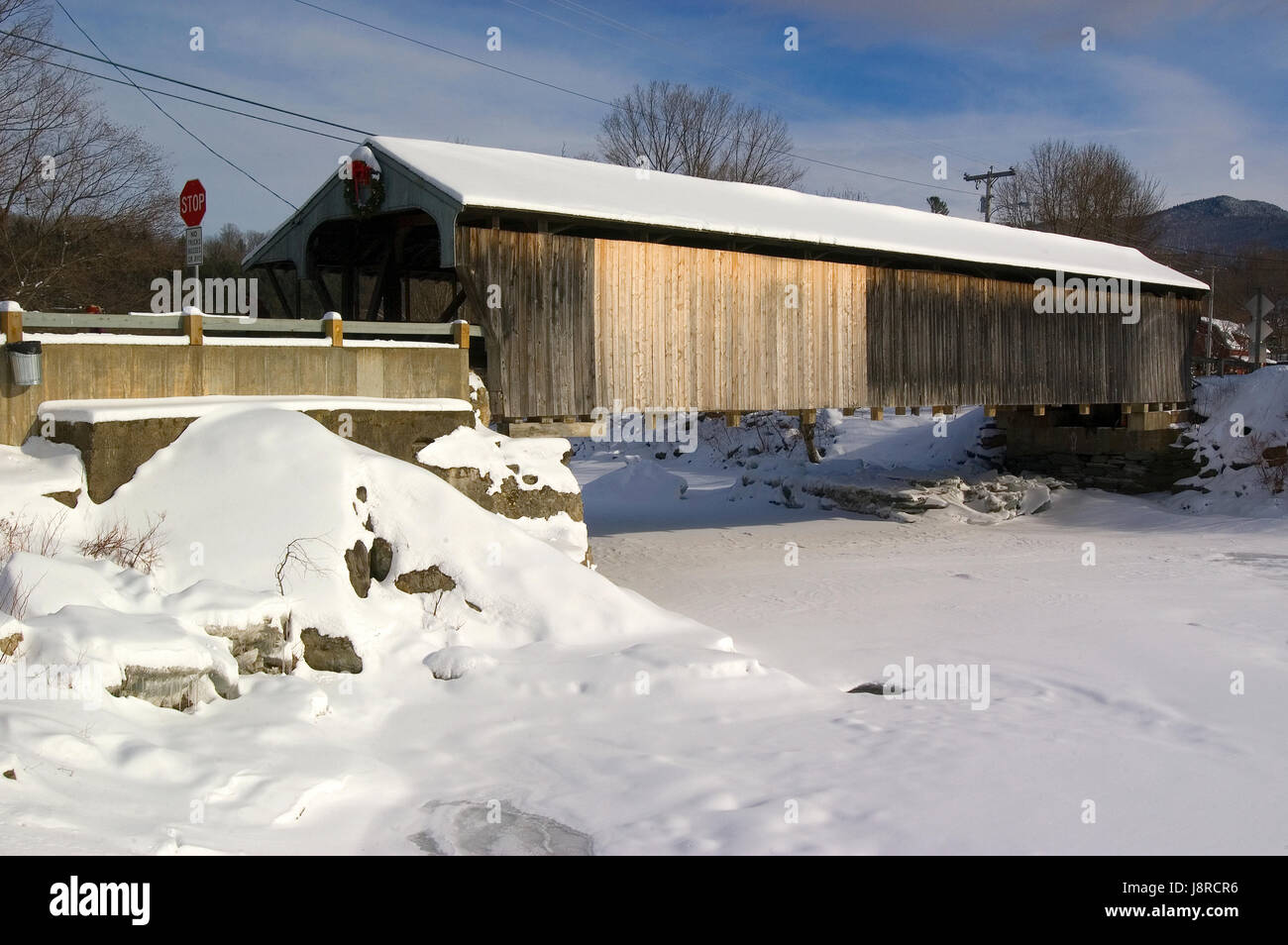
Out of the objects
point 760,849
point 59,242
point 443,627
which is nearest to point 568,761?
point 760,849

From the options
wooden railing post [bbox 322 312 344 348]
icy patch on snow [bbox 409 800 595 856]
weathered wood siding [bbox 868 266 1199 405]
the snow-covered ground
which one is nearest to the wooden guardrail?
wooden railing post [bbox 322 312 344 348]

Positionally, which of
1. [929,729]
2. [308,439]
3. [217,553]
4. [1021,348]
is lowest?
[929,729]

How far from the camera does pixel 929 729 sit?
7.80m

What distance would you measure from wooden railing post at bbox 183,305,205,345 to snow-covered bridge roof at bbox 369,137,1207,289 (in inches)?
130

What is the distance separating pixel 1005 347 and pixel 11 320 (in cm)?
1605

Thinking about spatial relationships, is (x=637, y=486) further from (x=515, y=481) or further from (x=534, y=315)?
(x=515, y=481)

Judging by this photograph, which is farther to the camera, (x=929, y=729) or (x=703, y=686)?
(x=703, y=686)

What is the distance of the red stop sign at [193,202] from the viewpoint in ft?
35.8

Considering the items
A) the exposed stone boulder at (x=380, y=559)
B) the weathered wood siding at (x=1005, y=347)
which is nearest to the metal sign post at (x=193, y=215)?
the exposed stone boulder at (x=380, y=559)

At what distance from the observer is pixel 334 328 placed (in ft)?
36.6

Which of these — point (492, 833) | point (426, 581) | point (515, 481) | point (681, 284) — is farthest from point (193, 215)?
point (492, 833)

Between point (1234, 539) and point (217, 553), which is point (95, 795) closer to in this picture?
point (217, 553)

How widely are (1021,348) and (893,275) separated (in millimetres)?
3890

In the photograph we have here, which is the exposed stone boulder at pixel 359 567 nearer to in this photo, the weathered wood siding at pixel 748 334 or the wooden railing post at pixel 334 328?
the wooden railing post at pixel 334 328
